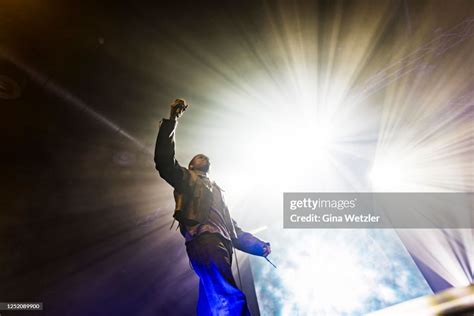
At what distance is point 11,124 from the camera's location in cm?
345

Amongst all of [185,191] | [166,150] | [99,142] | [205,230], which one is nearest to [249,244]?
[205,230]

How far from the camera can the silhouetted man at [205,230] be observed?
1.84 metres

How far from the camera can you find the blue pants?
1754 millimetres

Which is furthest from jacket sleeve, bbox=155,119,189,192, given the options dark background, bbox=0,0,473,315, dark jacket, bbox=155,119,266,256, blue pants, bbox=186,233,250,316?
dark background, bbox=0,0,473,315

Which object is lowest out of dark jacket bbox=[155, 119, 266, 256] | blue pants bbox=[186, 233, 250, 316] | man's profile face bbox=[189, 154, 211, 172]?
blue pants bbox=[186, 233, 250, 316]

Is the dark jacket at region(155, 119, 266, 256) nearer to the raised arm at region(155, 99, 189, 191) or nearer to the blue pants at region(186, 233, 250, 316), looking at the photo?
the raised arm at region(155, 99, 189, 191)

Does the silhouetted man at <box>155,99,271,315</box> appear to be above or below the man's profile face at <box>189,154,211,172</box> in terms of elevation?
below

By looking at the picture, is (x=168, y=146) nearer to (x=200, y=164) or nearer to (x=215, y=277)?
(x=200, y=164)

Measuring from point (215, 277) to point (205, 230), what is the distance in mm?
272

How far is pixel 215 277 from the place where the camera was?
6.15 ft

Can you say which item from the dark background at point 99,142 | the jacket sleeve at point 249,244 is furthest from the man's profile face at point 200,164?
the dark background at point 99,142

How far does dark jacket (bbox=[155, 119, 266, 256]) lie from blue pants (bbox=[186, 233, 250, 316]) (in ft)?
0.46

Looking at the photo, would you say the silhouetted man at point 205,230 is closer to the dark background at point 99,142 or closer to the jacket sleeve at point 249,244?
the jacket sleeve at point 249,244

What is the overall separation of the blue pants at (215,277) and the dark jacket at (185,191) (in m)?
0.14
